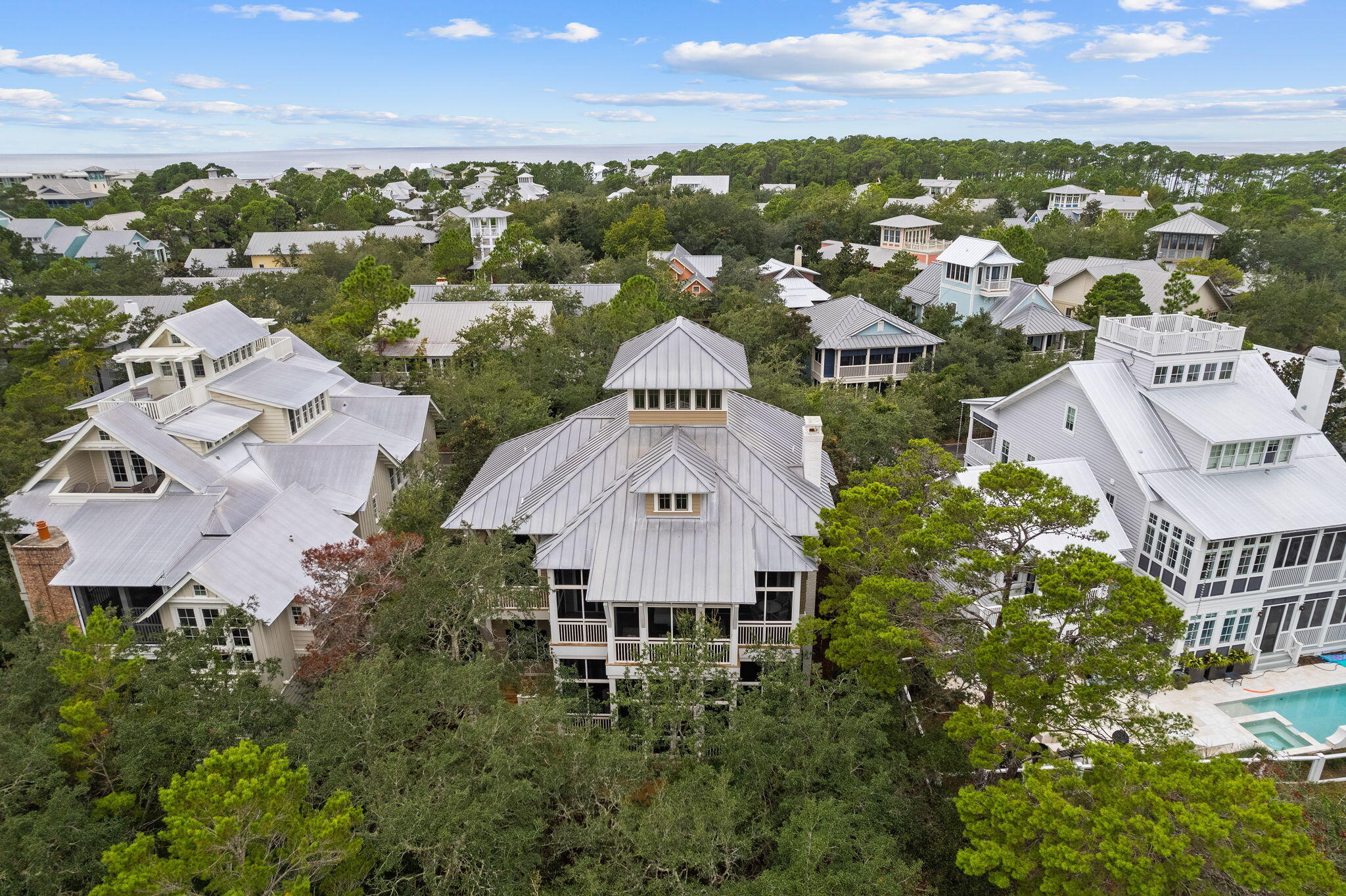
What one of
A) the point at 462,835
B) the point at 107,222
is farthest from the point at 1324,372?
the point at 107,222

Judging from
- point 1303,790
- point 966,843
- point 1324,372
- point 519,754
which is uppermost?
point 1324,372

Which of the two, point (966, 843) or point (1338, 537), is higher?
point (1338, 537)

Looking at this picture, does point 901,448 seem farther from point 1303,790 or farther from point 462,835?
point 462,835

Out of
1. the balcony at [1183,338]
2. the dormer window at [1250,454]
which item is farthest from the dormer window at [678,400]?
the dormer window at [1250,454]

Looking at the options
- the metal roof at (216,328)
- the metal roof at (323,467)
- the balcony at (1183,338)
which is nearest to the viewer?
the balcony at (1183,338)

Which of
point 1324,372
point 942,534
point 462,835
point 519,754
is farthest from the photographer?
point 1324,372

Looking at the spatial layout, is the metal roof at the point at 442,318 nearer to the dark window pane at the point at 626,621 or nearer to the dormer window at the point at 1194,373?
the dark window pane at the point at 626,621

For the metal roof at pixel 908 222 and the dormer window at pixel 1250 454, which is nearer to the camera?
the dormer window at pixel 1250 454
